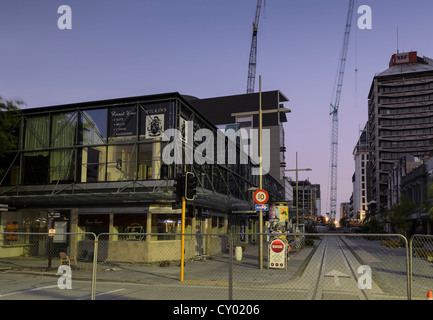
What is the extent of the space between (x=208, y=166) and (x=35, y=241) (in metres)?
13.0

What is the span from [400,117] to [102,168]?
114 meters

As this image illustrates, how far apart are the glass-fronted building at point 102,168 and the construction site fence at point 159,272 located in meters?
0.72

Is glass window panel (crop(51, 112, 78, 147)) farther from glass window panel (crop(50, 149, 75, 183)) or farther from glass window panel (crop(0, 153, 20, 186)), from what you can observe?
glass window panel (crop(0, 153, 20, 186))

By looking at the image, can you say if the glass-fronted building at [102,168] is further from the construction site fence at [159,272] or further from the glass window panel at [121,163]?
the construction site fence at [159,272]

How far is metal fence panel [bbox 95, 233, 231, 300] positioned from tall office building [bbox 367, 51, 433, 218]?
10130 cm

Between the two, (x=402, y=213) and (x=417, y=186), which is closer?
(x=402, y=213)

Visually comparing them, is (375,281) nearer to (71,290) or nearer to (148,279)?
(148,279)

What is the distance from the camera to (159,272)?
719 inches

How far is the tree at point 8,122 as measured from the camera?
2469 cm

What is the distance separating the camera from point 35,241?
85.6ft

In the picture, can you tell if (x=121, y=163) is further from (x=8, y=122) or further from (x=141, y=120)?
(x=8, y=122)

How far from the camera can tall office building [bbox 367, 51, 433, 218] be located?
117 metres

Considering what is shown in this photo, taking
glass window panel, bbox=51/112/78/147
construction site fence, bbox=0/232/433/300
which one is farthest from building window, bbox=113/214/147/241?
glass window panel, bbox=51/112/78/147

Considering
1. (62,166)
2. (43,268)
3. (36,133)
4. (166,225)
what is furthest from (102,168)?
(43,268)
